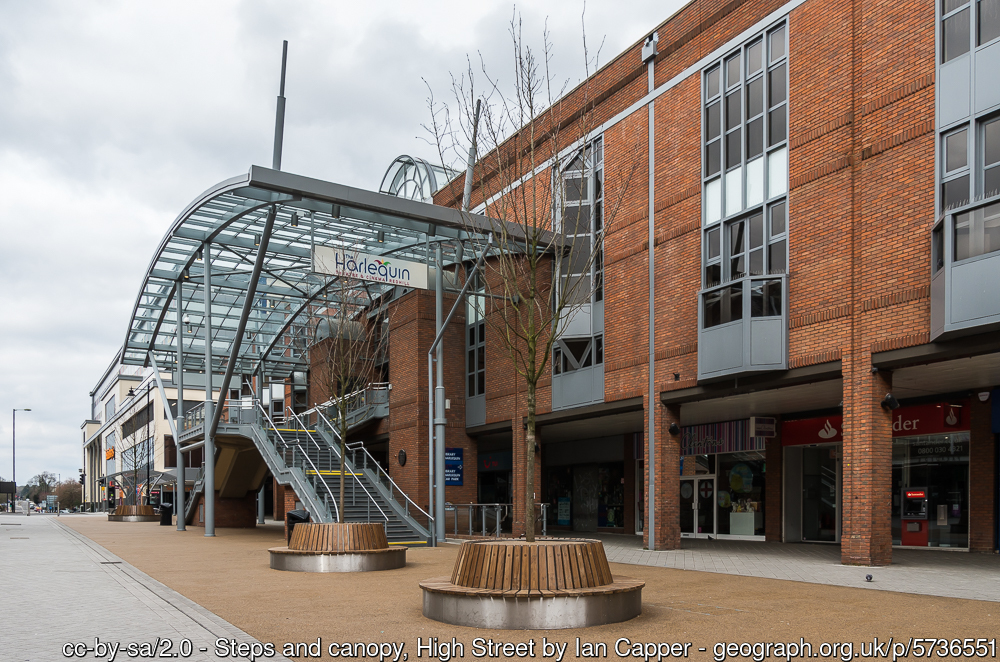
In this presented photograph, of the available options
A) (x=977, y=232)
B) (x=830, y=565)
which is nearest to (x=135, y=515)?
(x=830, y=565)

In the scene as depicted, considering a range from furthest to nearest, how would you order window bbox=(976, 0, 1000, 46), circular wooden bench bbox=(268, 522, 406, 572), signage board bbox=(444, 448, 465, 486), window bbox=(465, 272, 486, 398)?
window bbox=(465, 272, 486, 398) → signage board bbox=(444, 448, 465, 486) → circular wooden bench bbox=(268, 522, 406, 572) → window bbox=(976, 0, 1000, 46)

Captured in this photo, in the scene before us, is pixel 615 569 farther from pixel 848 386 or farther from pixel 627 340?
pixel 627 340

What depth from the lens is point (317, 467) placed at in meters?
24.0

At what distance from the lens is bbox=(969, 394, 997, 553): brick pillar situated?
1720cm

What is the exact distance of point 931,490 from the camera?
18.6 m

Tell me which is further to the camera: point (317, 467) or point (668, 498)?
point (317, 467)

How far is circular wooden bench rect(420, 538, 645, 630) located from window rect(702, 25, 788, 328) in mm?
9054

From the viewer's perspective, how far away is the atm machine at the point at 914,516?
18.7m

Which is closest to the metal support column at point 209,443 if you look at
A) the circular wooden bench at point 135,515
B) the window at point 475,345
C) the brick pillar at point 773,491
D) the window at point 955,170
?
the window at point 475,345

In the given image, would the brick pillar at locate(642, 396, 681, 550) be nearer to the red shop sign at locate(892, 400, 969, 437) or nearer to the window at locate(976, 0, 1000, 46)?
the red shop sign at locate(892, 400, 969, 437)

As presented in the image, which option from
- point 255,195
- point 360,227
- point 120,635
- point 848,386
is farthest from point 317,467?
point 120,635

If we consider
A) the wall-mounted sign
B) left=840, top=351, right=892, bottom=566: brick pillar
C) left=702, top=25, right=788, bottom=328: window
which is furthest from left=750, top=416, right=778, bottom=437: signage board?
the wall-mounted sign

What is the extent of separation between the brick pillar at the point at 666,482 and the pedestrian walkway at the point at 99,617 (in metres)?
10.3

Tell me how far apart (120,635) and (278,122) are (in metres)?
12.9
